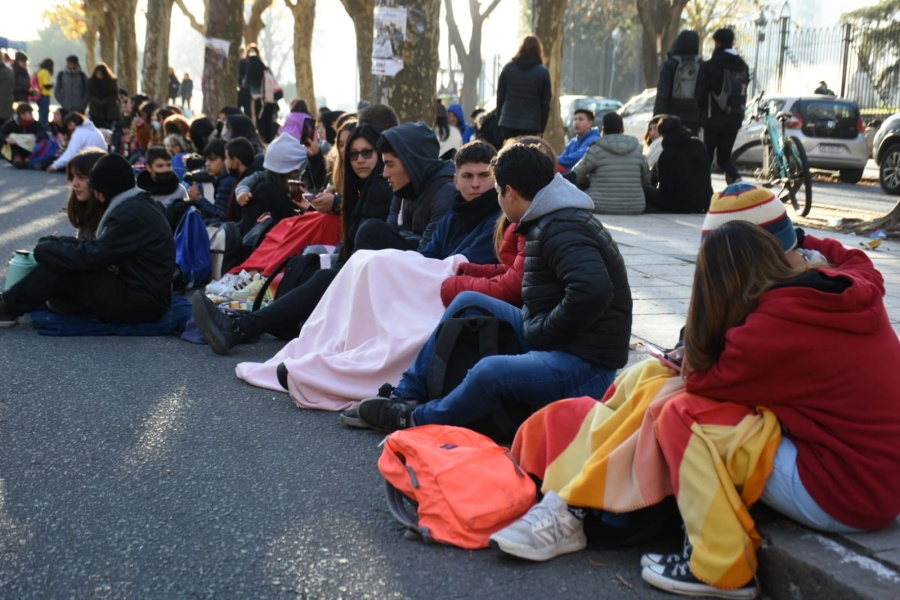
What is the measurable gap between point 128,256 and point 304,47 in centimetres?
2509

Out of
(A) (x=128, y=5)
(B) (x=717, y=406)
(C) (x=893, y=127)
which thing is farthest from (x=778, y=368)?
(A) (x=128, y=5)

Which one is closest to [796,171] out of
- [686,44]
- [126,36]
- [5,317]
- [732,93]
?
[732,93]

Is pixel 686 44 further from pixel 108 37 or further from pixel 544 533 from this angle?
pixel 108 37

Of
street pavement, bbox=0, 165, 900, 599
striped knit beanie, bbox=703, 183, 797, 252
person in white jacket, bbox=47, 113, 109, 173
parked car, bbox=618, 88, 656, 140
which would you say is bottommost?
street pavement, bbox=0, 165, 900, 599

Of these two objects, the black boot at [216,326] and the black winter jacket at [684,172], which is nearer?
the black boot at [216,326]

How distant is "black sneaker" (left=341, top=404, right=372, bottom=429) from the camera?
4.97 metres

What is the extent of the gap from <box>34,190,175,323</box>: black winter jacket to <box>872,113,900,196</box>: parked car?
40.9 ft

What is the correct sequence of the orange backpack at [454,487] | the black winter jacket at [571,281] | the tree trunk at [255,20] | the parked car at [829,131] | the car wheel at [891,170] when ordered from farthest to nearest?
the tree trunk at [255,20], the parked car at [829,131], the car wheel at [891,170], the black winter jacket at [571,281], the orange backpack at [454,487]

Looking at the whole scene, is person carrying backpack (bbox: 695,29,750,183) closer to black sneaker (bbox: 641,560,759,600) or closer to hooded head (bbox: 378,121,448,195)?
hooded head (bbox: 378,121,448,195)

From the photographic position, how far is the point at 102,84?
21.6 metres

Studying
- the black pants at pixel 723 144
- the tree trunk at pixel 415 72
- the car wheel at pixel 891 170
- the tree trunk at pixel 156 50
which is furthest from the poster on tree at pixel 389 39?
the tree trunk at pixel 156 50

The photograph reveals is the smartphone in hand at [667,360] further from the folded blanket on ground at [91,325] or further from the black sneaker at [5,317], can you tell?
the black sneaker at [5,317]

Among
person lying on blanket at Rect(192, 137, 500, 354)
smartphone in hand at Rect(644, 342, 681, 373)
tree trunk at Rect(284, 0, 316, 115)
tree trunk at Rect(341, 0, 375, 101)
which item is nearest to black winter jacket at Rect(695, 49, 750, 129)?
person lying on blanket at Rect(192, 137, 500, 354)

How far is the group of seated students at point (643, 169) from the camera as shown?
12250 millimetres
